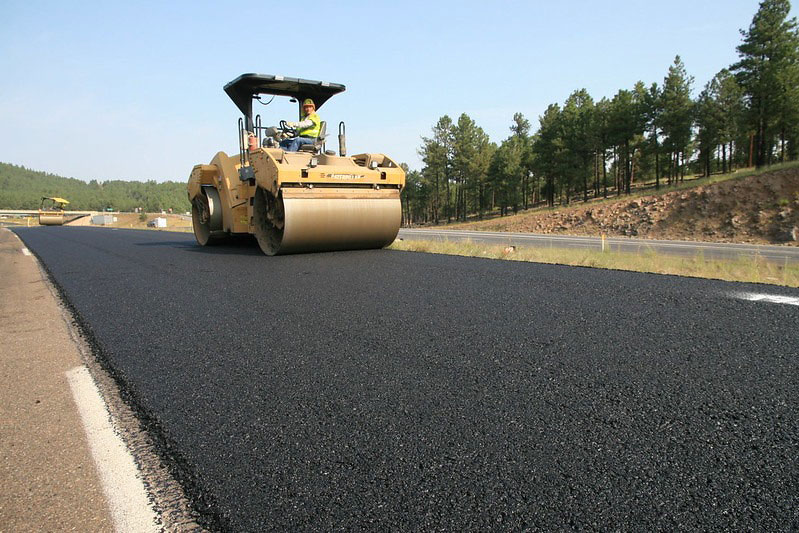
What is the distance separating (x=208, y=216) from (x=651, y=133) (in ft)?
119

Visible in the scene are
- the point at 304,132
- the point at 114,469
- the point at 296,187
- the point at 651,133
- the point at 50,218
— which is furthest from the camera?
the point at 50,218

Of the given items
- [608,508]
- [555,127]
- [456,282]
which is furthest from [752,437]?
[555,127]

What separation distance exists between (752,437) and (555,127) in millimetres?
44130

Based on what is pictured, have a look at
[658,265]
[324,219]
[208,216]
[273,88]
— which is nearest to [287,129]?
[273,88]

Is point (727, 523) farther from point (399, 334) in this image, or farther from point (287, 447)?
point (399, 334)

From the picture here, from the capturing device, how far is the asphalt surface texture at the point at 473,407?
1510 mm

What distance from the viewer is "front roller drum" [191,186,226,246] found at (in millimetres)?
10398

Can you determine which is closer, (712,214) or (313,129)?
(313,129)

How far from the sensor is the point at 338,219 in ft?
27.4

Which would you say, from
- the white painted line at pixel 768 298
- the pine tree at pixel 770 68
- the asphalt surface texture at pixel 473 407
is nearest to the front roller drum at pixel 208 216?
the asphalt surface texture at pixel 473 407

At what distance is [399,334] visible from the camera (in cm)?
337

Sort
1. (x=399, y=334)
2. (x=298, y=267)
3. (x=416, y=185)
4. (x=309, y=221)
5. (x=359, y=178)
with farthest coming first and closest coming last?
(x=416, y=185)
(x=359, y=178)
(x=309, y=221)
(x=298, y=267)
(x=399, y=334)

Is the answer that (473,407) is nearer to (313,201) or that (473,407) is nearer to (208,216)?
(313,201)

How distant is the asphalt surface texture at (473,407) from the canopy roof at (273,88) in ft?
19.8
